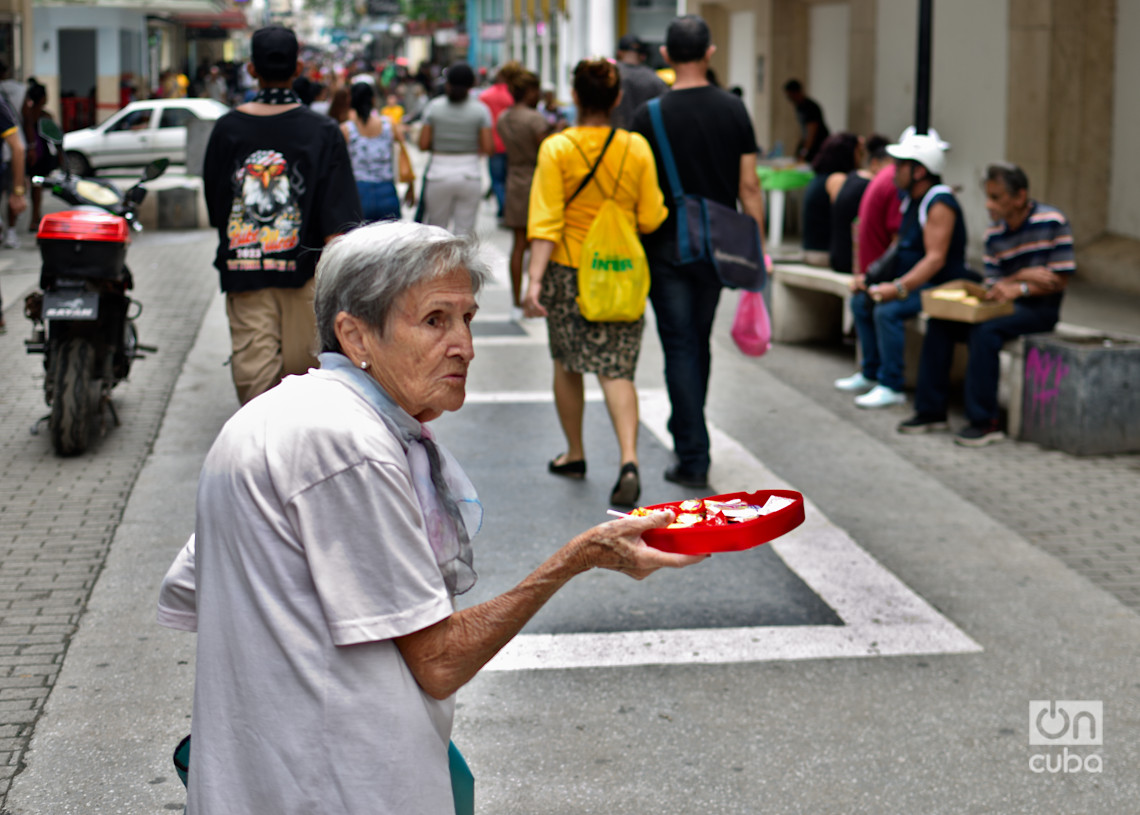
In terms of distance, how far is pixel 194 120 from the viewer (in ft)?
70.7

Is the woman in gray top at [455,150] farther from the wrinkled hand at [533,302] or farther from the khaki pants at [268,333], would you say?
the khaki pants at [268,333]

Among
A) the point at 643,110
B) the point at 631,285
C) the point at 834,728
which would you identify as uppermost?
the point at 643,110

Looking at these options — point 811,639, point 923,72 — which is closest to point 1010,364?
point 923,72

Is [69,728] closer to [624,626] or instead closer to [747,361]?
[624,626]

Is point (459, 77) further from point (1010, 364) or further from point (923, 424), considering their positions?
point (1010, 364)

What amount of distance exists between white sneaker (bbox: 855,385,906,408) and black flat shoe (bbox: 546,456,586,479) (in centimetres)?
261

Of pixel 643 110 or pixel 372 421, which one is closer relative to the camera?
pixel 372 421

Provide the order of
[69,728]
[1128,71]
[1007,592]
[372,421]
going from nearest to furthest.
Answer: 1. [372,421]
2. [69,728]
3. [1007,592]
4. [1128,71]

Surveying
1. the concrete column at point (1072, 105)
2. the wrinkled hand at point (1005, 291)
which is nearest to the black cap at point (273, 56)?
the wrinkled hand at point (1005, 291)

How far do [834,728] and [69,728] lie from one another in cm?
217

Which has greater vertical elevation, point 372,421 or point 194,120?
point 194,120

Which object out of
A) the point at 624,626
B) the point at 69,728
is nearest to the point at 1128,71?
the point at 624,626

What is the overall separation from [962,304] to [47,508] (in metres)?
4.77

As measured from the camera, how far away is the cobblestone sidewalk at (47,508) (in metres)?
4.42
